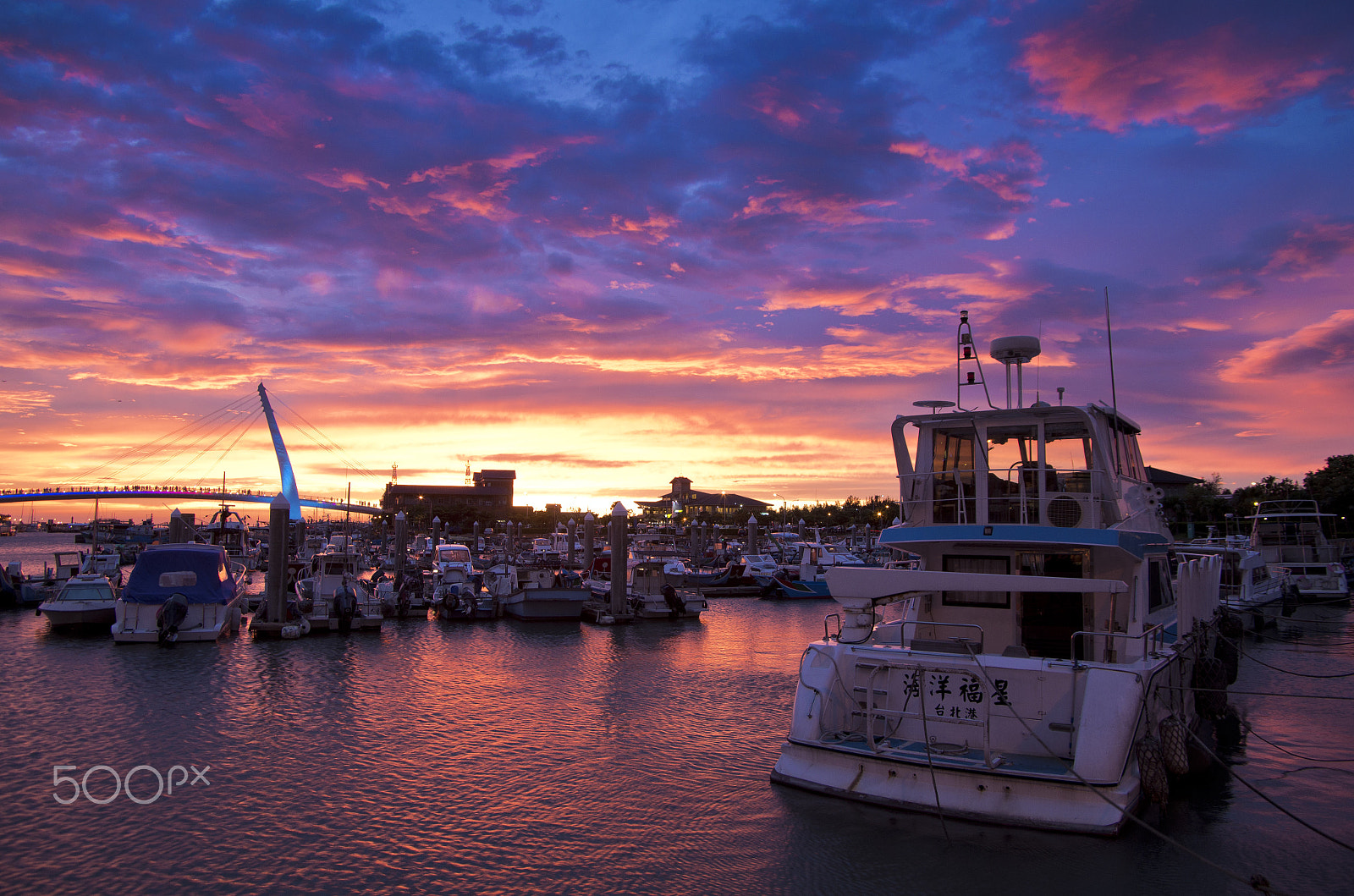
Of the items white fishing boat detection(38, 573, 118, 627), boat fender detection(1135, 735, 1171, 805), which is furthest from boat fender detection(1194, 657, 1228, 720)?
white fishing boat detection(38, 573, 118, 627)

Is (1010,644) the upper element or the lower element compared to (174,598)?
upper

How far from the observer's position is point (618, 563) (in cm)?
3203

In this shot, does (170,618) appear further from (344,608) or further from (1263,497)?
(1263,497)

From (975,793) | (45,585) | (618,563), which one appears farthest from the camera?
(45,585)

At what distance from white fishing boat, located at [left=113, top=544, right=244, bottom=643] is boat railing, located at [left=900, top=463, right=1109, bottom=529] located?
23.2 m

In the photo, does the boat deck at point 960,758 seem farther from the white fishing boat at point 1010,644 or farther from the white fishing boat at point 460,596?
the white fishing boat at point 460,596

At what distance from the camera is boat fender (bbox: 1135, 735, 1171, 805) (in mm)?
9703

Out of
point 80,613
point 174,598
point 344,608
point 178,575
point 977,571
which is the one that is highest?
point 977,571

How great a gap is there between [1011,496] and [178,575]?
82.2 feet

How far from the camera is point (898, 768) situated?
959 cm

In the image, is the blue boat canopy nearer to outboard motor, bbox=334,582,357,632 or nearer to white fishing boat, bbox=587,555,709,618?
outboard motor, bbox=334,582,357,632

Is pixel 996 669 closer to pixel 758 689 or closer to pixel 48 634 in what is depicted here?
pixel 758 689

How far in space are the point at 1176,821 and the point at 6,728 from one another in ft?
66.5

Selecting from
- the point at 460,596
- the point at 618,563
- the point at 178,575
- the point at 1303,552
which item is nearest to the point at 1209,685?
the point at 618,563
